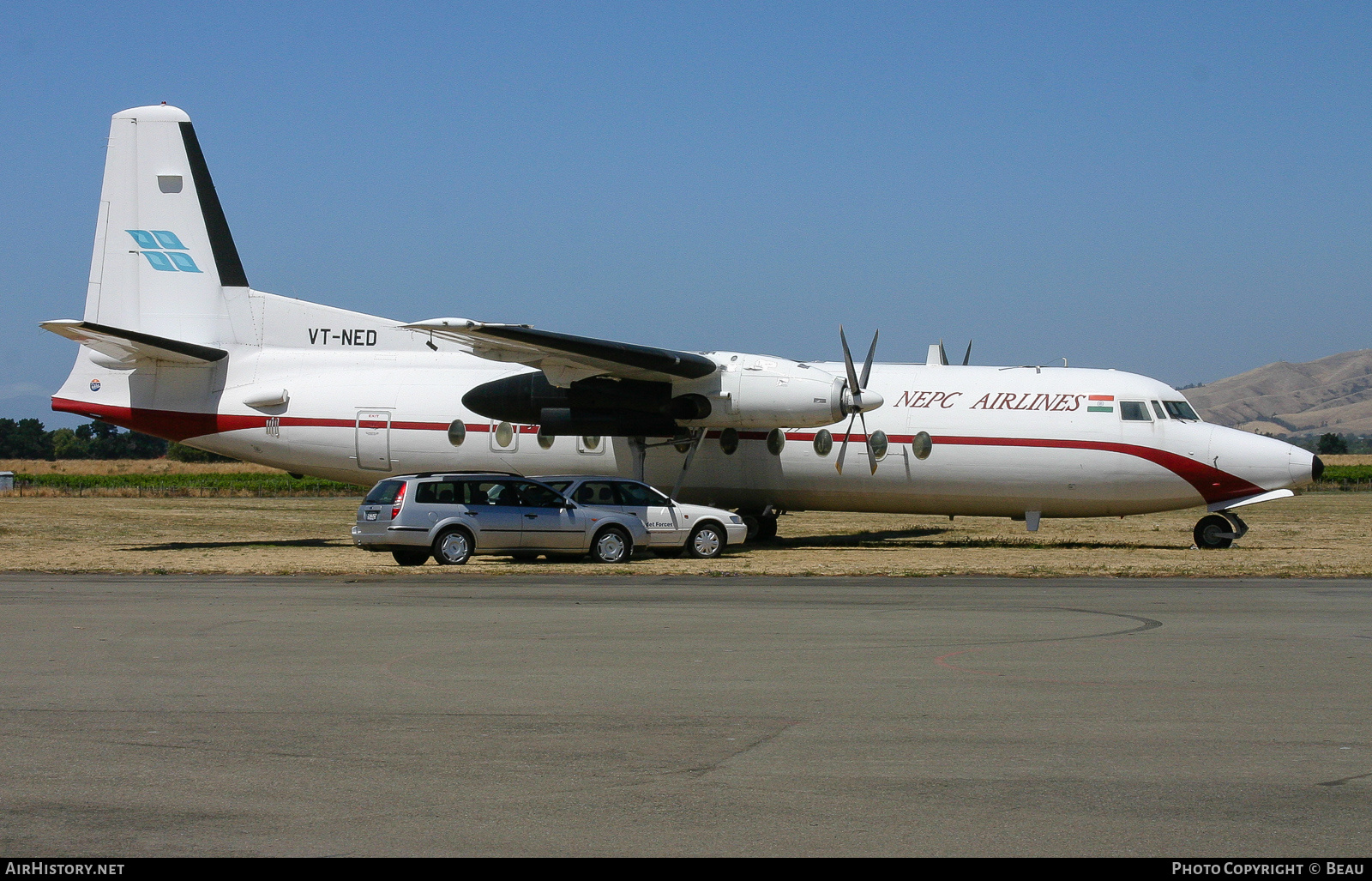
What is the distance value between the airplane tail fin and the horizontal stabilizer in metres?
0.64

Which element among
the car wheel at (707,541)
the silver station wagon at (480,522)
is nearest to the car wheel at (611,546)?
the silver station wagon at (480,522)

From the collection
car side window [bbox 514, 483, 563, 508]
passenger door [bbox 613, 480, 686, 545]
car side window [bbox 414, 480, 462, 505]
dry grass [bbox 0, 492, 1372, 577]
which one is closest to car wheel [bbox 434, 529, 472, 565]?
dry grass [bbox 0, 492, 1372, 577]

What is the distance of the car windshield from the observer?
2091 cm

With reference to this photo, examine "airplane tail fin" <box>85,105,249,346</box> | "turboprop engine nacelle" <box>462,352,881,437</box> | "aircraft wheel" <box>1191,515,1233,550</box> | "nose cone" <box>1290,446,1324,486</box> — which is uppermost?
"airplane tail fin" <box>85,105,249,346</box>

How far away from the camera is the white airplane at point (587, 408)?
80.9 ft

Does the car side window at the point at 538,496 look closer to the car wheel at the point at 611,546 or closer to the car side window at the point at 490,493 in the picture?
the car side window at the point at 490,493

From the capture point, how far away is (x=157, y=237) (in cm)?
2684

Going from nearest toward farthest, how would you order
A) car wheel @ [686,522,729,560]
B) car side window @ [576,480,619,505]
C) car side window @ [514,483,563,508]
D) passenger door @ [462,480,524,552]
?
passenger door @ [462,480,524,552]
car side window @ [514,483,563,508]
car side window @ [576,480,619,505]
car wheel @ [686,522,729,560]

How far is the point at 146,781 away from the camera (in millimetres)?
6375

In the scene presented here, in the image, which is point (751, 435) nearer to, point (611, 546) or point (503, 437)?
point (503, 437)

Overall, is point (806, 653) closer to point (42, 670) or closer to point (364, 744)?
point (364, 744)

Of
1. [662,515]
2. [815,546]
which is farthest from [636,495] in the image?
[815,546]

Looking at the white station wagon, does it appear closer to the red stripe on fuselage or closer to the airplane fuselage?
the airplane fuselage
